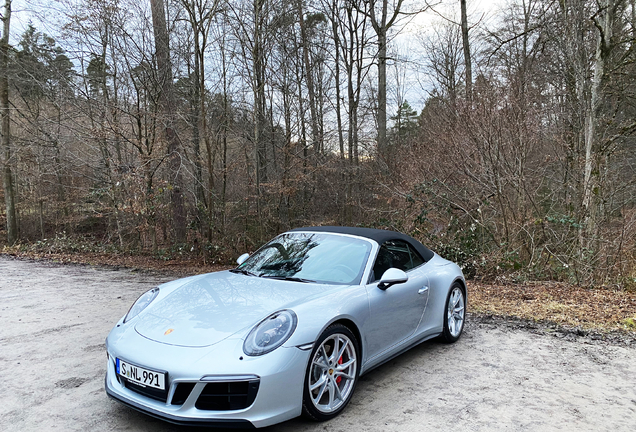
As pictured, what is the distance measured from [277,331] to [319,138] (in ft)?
40.0

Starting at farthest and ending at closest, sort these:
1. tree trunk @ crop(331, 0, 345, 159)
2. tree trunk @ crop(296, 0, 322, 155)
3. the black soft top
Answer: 1. tree trunk @ crop(331, 0, 345, 159)
2. tree trunk @ crop(296, 0, 322, 155)
3. the black soft top

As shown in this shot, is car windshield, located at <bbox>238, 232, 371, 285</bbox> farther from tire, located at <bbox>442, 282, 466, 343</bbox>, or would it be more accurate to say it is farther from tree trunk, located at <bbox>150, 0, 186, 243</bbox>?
tree trunk, located at <bbox>150, 0, 186, 243</bbox>

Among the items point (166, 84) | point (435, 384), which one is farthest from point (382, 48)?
point (435, 384)

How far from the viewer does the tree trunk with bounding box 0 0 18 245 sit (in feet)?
53.2

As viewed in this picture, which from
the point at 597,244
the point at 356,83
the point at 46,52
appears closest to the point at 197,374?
the point at 597,244

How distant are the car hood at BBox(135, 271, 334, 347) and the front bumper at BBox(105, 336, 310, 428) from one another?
0.12 m

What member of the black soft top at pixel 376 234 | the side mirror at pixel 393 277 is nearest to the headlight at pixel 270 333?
the side mirror at pixel 393 277

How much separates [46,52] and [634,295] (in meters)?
15.3

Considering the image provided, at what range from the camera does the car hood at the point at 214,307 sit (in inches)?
115

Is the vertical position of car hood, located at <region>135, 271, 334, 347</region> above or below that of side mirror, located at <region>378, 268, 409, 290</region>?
below

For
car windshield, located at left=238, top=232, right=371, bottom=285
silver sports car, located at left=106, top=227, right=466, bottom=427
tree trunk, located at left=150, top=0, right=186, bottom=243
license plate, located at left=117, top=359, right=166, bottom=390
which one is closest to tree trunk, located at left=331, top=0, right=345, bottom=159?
tree trunk, located at left=150, top=0, right=186, bottom=243

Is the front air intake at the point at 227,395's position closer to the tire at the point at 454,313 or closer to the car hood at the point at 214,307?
the car hood at the point at 214,307

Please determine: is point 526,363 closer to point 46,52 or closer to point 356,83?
point 356,83

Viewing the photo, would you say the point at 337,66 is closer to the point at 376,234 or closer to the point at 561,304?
the point at 561,304
